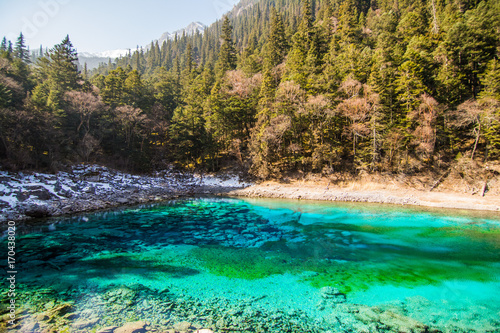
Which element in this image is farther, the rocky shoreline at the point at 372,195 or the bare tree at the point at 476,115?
the bare tree at the point at 476,115

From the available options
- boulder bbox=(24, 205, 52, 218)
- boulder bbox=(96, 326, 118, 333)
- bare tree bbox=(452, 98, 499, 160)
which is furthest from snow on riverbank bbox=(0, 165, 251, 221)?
bare tree bbox=(452, 98, 499, 160)

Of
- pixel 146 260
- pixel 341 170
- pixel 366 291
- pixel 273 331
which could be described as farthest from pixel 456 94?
pixel 146 260

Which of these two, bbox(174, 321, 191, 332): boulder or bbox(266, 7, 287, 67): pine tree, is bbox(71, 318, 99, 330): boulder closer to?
bbox(174, 321, 191, 332): boulder

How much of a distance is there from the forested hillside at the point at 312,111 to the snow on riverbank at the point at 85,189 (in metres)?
2.14

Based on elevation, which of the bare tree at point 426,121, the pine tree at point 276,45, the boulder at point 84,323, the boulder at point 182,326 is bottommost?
the boulder at point 182,326

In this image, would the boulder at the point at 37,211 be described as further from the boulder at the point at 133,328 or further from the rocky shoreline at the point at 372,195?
the rocky shoreline at the point at 372,195

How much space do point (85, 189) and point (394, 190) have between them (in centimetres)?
2773

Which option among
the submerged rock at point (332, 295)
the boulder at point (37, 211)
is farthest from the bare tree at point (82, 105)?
the submerged rock at point (332, 295)

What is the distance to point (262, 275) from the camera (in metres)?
7.04

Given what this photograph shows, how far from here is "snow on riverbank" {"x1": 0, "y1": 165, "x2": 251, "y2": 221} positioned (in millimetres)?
13797

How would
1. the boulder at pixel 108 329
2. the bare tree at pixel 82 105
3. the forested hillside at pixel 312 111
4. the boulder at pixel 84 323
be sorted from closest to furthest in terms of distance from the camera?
the boulder at pixel 108 329 → the boulder at pixel 84 323 → the forested hillside at pixel 312 111 → the bare tree at pixel 82 105

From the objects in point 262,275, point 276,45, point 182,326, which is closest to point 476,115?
point 262,275

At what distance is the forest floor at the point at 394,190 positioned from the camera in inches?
680


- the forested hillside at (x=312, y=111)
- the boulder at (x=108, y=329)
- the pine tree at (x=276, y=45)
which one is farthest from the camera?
the pine tree at (x=276, y=45)
